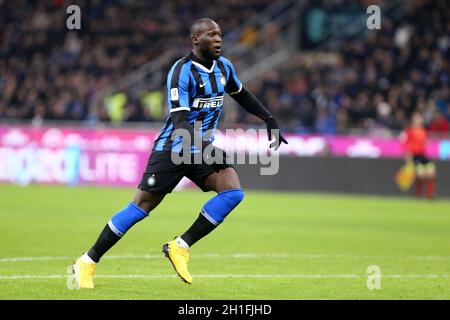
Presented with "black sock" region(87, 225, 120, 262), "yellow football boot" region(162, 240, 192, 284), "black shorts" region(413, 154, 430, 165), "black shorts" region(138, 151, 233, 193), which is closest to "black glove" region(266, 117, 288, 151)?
"black shorts" region(138, 151, 233, 193)

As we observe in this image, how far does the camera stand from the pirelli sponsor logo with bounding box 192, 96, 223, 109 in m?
8.55

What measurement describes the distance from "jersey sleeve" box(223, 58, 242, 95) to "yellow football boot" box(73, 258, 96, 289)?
2.08 metres

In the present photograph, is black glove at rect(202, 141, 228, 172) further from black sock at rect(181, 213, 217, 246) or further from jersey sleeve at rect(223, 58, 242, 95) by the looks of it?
jersey sleeve at rect(223, 58, 242, 95)

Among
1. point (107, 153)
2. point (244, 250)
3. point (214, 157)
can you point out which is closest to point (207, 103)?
point (214, 157)

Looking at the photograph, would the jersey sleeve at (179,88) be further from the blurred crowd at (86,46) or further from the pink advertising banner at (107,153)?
the blurred crowd at (86,46)

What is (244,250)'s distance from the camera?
12172 mm

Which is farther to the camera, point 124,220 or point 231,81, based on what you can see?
point 231,81

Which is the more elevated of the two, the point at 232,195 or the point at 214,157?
the point at 214,157

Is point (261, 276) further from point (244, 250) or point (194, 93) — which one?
point (244, 250)

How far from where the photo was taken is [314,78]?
29.6m

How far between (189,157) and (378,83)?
20.4 m

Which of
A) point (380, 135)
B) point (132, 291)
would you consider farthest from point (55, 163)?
point (132, 291)

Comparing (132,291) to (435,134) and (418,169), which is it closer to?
(418,169)

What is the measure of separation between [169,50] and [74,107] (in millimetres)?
4543
